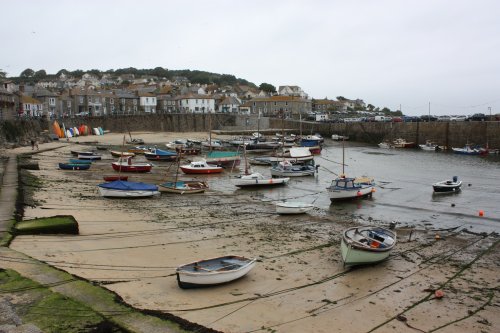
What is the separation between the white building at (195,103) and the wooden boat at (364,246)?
102 metres

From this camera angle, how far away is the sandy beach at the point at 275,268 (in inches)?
514

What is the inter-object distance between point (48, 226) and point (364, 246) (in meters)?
13.0

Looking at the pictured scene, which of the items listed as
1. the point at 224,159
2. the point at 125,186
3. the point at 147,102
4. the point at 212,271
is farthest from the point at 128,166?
the point at 147,102

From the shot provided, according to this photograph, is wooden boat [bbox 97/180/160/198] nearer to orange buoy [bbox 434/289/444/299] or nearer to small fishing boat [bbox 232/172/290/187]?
small fishing boat [bbox 232/172/290/187]

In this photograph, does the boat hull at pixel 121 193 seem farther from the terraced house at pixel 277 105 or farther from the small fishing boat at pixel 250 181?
the terraced house at pixel 277 105

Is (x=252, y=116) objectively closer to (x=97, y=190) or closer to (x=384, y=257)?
(x=97, y=190)

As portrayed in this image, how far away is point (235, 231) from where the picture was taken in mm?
22656

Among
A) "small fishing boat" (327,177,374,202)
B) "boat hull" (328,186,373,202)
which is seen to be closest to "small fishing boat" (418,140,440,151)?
"small fishing boat" (327,177,374,202)

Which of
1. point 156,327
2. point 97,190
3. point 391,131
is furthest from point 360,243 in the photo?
point 391,131

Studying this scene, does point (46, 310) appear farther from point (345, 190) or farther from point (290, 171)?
point (290, 171)

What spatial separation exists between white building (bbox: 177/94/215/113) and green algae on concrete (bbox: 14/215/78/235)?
101 m

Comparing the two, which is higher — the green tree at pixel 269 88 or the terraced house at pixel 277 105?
the green tree at pixel 269 88

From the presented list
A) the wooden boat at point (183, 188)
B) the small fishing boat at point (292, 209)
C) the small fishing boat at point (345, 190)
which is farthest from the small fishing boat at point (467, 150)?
the small fishing boat at point (292, 209)

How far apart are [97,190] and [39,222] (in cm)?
1332
